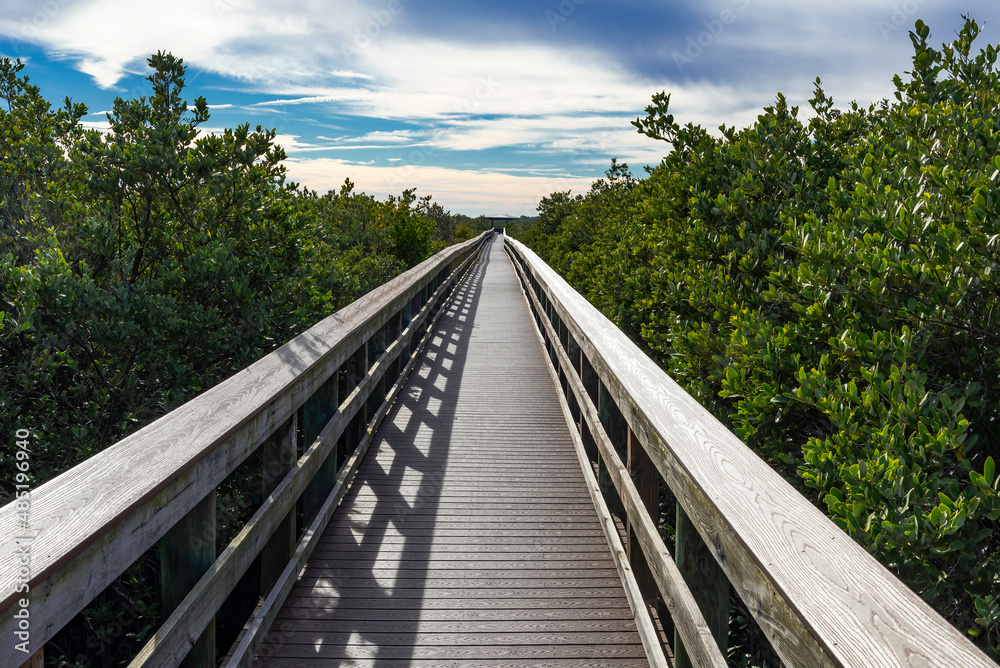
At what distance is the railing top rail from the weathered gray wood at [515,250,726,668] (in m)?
1.37

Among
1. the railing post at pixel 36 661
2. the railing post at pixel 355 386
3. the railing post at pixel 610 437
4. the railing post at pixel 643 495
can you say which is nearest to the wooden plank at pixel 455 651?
the railing post at pixel 643 495

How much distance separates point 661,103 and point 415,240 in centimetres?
1732

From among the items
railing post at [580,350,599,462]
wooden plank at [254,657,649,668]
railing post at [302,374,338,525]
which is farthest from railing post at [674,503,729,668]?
railing post at [580,350,599,462]

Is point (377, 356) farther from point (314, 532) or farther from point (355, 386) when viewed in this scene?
point (314, 532)

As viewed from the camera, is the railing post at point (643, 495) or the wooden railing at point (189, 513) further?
the railing post at point (643, 495)

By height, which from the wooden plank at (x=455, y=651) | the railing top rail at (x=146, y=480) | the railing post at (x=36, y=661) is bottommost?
the wooden plank at (x=455, y=651)

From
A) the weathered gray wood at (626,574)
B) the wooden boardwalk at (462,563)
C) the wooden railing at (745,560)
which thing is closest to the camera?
the wooden railing at (745,560)

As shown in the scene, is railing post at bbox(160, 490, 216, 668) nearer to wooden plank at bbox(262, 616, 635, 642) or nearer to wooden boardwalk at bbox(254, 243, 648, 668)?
wooden boardwalk at bbox(254, 243, 648, 668)

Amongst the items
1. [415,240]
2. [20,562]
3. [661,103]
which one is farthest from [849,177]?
[415,240]

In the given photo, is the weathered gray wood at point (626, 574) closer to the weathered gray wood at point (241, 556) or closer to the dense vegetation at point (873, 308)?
the dense vegetation at point (873, 308)

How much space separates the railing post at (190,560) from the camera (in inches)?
68.8

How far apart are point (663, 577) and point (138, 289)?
12.3 ft

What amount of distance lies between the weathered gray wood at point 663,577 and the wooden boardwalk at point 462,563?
1.05 ft

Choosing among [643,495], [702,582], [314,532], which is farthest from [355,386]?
[702,582]
